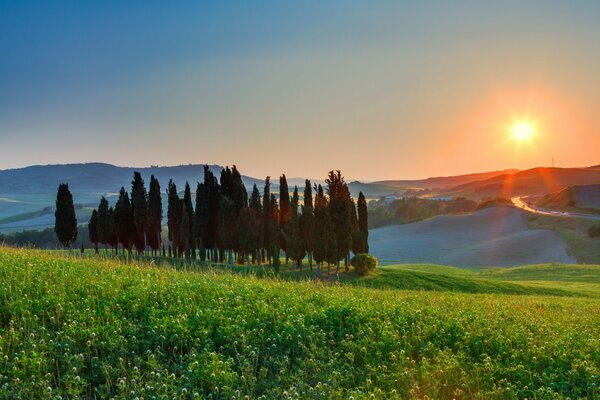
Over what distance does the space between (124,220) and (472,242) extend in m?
Answer: 98.1

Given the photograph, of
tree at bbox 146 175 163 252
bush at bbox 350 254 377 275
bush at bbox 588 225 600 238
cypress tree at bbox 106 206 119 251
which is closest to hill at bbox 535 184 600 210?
bush at bbox 588 225 600 238

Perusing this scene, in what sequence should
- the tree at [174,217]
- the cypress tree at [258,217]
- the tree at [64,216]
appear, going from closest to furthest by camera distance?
the tree at [64,216]
the cypress tree at [258,217]
the tree at [174,217]

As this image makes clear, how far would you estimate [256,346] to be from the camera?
508 inches

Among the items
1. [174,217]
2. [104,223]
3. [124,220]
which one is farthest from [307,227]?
[104,223]

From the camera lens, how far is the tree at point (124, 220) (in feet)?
224

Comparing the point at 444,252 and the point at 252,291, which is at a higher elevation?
the point at 252,291

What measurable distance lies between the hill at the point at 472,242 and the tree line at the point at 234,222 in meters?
51.4

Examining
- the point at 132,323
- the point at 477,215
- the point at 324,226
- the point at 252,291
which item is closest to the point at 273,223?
the point at 324,226

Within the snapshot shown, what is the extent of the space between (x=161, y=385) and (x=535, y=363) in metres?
9.60

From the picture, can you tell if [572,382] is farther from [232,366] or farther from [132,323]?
[132,323]

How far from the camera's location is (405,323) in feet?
49.7

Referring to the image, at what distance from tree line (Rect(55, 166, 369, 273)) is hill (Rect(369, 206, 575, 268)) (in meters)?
51.4

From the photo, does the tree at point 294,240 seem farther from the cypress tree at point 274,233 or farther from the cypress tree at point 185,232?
the cypress tree at point 185,232

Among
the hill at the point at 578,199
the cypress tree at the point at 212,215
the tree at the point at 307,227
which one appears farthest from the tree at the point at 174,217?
the hill at the point at 578,199
